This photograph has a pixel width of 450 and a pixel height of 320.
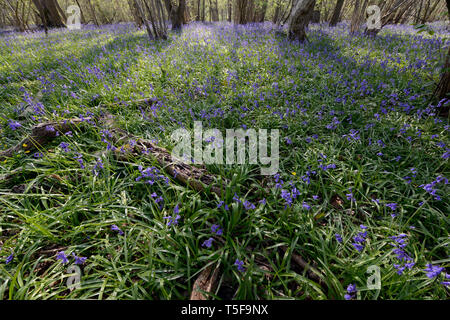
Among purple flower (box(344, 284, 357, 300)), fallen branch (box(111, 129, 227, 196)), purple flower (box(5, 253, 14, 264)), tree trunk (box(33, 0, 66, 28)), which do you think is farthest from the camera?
tree trunk (box(33, 0, 66, 28))

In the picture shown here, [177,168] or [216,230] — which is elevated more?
[177,168]

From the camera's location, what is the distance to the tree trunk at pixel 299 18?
25.1 feet

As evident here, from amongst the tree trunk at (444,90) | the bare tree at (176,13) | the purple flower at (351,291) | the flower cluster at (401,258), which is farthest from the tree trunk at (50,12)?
the flower cluster at (401,258)

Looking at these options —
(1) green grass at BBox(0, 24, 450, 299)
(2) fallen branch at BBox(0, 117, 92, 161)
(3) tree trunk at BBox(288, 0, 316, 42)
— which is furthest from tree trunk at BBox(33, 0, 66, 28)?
(2) fallen branch at BBox(0, 117, 92, 161)

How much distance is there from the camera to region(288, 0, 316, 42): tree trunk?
765 cm

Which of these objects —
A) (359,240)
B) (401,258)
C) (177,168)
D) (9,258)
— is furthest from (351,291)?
(9,258)

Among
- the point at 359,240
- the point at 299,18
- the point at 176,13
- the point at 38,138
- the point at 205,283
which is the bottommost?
the point at 205,283

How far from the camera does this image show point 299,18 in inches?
313

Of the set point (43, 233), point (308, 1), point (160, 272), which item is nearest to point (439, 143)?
point (160, 272)

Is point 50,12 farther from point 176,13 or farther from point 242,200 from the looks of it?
point 242,200

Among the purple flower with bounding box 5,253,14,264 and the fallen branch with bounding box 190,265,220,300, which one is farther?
the purple flower with bounding box 5,253,14,264

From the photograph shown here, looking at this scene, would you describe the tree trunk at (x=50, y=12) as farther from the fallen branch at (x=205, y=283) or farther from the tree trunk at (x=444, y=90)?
the tree trunk at (x=444, y=90)

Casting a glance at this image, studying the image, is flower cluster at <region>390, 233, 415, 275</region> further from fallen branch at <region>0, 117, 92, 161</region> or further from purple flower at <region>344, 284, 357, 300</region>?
fallen branch at <region>0, 117, 92, 161</region>

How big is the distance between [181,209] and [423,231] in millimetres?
2544
